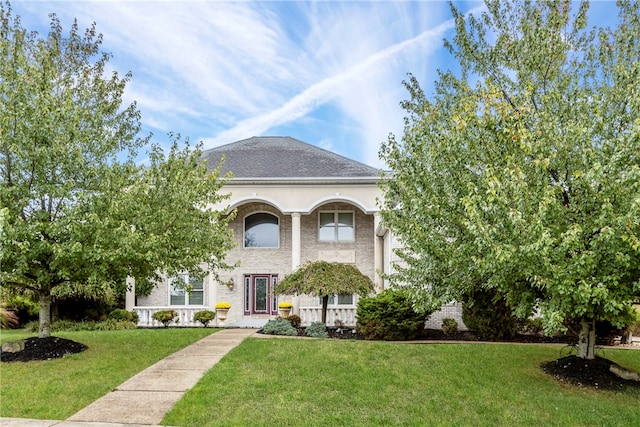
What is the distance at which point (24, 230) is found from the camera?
29.8 feet

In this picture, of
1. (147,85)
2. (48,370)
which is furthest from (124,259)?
(147,85)

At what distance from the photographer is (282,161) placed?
2222 cm

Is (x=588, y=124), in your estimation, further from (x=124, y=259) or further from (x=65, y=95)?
(x=65, y=95)

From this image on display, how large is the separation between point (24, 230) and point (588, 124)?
32.2 feet

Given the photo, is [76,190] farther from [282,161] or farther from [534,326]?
[534,326]

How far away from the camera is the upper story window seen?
23.0 metres

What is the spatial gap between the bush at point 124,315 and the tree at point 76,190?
8.02 meters

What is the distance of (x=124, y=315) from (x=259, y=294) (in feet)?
19.3

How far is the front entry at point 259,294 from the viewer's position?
2231 centimetres

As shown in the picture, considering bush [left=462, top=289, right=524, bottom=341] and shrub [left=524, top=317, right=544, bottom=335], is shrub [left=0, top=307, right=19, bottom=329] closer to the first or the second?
bush [left=462, top=289, right=524, bottom=341]

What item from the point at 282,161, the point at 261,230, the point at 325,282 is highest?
the point at 282,161

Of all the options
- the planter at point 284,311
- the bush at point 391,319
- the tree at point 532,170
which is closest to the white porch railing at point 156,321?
the planter at point 284,311

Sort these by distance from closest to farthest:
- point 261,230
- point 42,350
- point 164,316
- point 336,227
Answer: point 42,350
point 164,316
point 336,227
point 261,230

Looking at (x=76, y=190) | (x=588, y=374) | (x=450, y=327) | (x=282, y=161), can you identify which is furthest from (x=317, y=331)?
(x=282, y=161)
